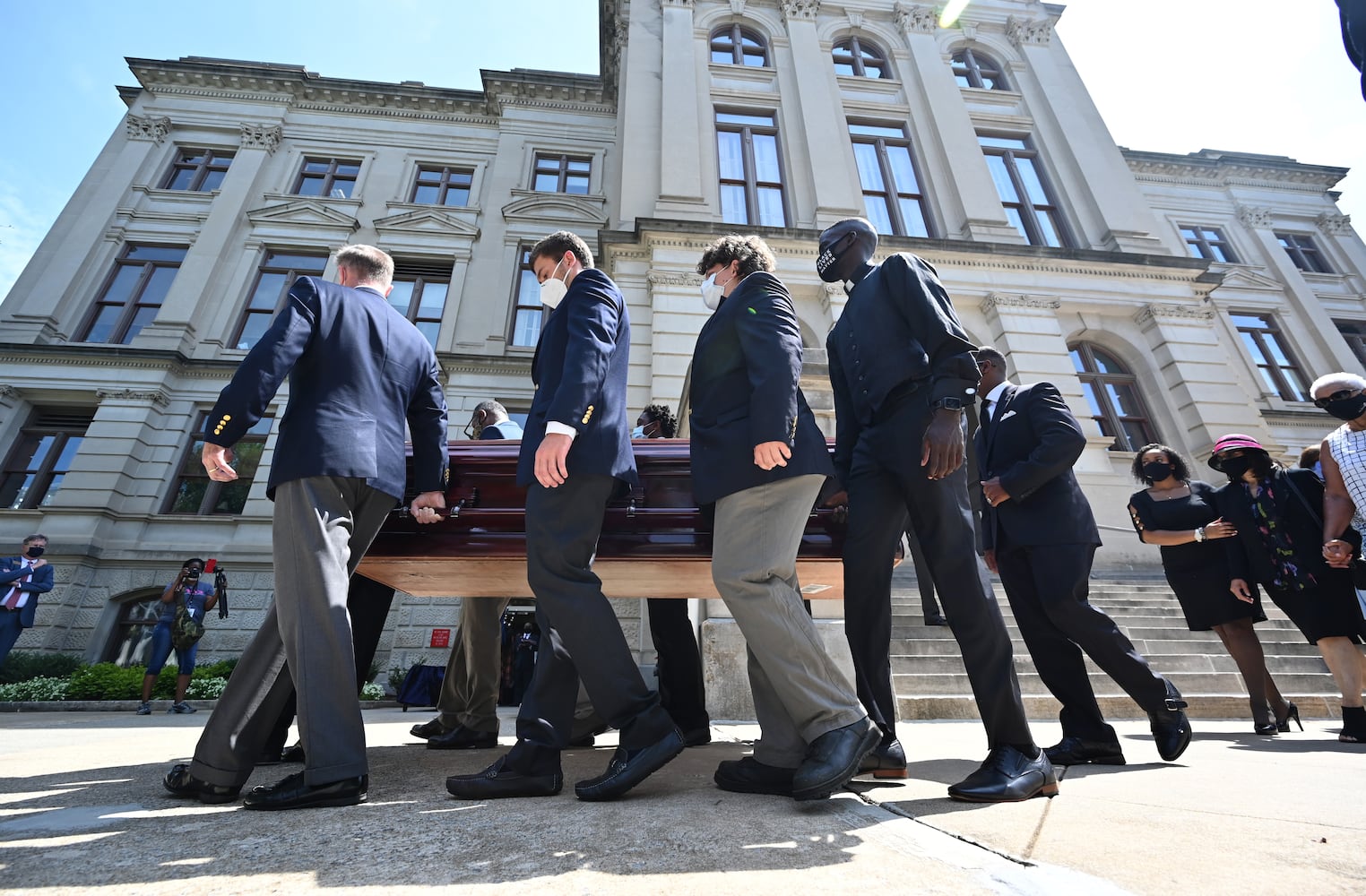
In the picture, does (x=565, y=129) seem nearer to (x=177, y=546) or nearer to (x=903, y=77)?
(x=903, y=77)

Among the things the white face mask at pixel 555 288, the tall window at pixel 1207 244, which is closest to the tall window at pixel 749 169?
the white face mask at pixel 555 288

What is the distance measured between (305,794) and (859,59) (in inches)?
778

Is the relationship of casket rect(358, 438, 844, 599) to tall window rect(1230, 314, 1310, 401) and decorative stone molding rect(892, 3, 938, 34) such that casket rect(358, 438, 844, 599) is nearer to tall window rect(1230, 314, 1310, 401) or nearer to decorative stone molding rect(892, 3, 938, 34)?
decorative stone molding rect(892, 3, 938, 34)

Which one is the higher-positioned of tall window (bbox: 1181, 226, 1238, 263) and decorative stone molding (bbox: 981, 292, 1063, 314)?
tall window (bbox: 1181, 226, 1238, 263)

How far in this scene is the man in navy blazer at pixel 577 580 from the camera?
6.03 feet

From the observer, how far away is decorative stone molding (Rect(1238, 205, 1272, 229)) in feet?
67.9

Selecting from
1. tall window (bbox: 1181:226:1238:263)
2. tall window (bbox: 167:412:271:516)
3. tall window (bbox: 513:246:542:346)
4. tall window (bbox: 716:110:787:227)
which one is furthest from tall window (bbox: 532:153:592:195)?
tall window (bbox: 1181:226:1238:263)

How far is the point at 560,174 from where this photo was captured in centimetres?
1814

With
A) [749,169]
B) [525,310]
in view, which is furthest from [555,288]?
[525,310]

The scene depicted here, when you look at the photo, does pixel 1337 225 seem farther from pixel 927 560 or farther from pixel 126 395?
pixel 126 395

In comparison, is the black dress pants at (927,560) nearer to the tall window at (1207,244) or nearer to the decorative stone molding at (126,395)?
the decorative stone molding at (126,395)

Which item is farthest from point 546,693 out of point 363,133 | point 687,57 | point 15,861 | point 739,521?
point 363,133

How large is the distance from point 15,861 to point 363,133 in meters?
21.6

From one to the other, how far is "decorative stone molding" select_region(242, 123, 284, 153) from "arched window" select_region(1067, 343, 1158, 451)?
850 inches
